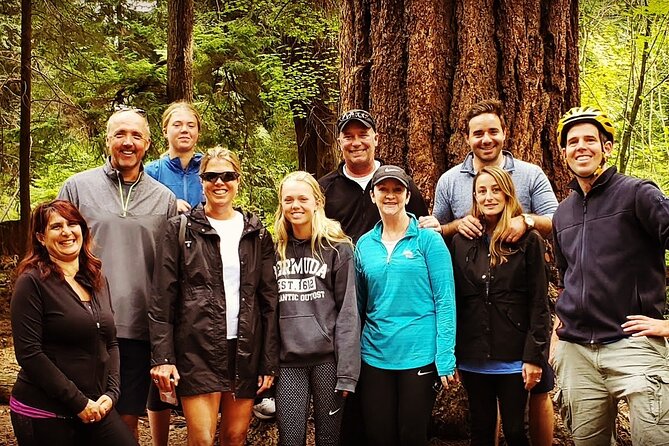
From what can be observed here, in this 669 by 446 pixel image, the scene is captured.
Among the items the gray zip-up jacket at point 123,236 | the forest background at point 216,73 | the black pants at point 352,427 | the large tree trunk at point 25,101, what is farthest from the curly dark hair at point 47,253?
the large tree trunk at point 25,101

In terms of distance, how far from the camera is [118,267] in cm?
379

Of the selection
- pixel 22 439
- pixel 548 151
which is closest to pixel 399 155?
pixel 548 151

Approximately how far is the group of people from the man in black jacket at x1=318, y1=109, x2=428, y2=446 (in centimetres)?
3

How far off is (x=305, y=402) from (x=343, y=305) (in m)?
0.58

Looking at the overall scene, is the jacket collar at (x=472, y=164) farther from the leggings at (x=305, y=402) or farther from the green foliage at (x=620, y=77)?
the green foliage at (x=620, y=77)

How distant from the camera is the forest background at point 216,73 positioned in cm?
1020

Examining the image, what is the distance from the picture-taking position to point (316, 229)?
12.5ft

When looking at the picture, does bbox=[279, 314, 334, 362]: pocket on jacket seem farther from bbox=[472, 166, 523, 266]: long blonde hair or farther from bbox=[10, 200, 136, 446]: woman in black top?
bbox=[472, 166, 523, 266]: long blonde hair

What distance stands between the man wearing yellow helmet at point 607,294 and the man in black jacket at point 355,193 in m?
1.12

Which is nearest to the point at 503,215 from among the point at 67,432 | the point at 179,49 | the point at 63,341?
the point at 63,341

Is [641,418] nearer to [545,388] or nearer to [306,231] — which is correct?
[545,388]

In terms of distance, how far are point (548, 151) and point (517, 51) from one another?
0.75 metres

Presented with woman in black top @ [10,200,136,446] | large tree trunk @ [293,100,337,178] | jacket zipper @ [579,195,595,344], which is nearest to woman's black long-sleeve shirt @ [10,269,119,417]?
woman in black top @ [10,200,136,446]

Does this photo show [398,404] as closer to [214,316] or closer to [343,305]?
[343,305]
